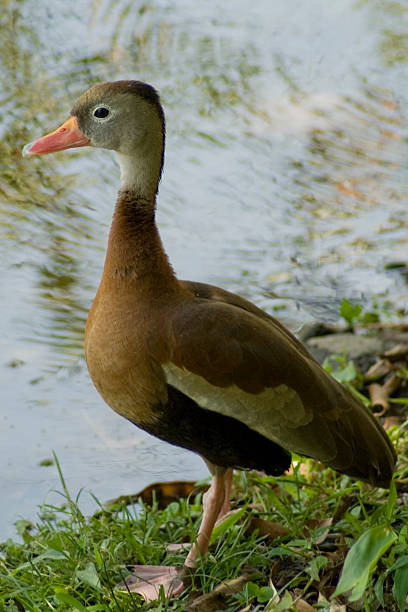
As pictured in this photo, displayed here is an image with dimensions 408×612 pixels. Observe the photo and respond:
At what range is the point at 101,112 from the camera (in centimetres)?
311

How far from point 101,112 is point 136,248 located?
468 mm

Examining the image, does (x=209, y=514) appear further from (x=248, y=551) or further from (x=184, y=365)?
(x=184, y=365)

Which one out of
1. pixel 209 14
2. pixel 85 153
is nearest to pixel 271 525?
pixel 85 153

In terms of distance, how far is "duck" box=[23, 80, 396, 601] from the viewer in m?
2.88

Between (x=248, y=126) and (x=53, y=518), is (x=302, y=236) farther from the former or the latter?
(x=53, y=518)

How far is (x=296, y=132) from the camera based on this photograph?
6898 mm

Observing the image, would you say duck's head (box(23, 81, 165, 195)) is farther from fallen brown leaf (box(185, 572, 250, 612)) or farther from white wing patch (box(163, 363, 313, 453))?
fallen brown leaf (box(185, 572, 250, 612))

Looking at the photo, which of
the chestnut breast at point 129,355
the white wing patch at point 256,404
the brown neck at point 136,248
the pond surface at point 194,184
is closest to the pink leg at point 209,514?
the white wing patch at point 256,404

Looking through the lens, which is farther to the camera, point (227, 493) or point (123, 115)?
point (227, 493)

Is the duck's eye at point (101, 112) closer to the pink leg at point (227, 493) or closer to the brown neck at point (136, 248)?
the brown neck at point (136, 248)

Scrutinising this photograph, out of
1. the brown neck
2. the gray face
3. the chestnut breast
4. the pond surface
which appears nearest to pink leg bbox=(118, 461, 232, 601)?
the chestnut breast

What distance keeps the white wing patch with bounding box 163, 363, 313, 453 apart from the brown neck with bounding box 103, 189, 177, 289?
317 millimetres

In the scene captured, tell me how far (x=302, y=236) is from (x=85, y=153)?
64.0 inches

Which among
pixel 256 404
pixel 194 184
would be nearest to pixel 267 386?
pixel 256 404
